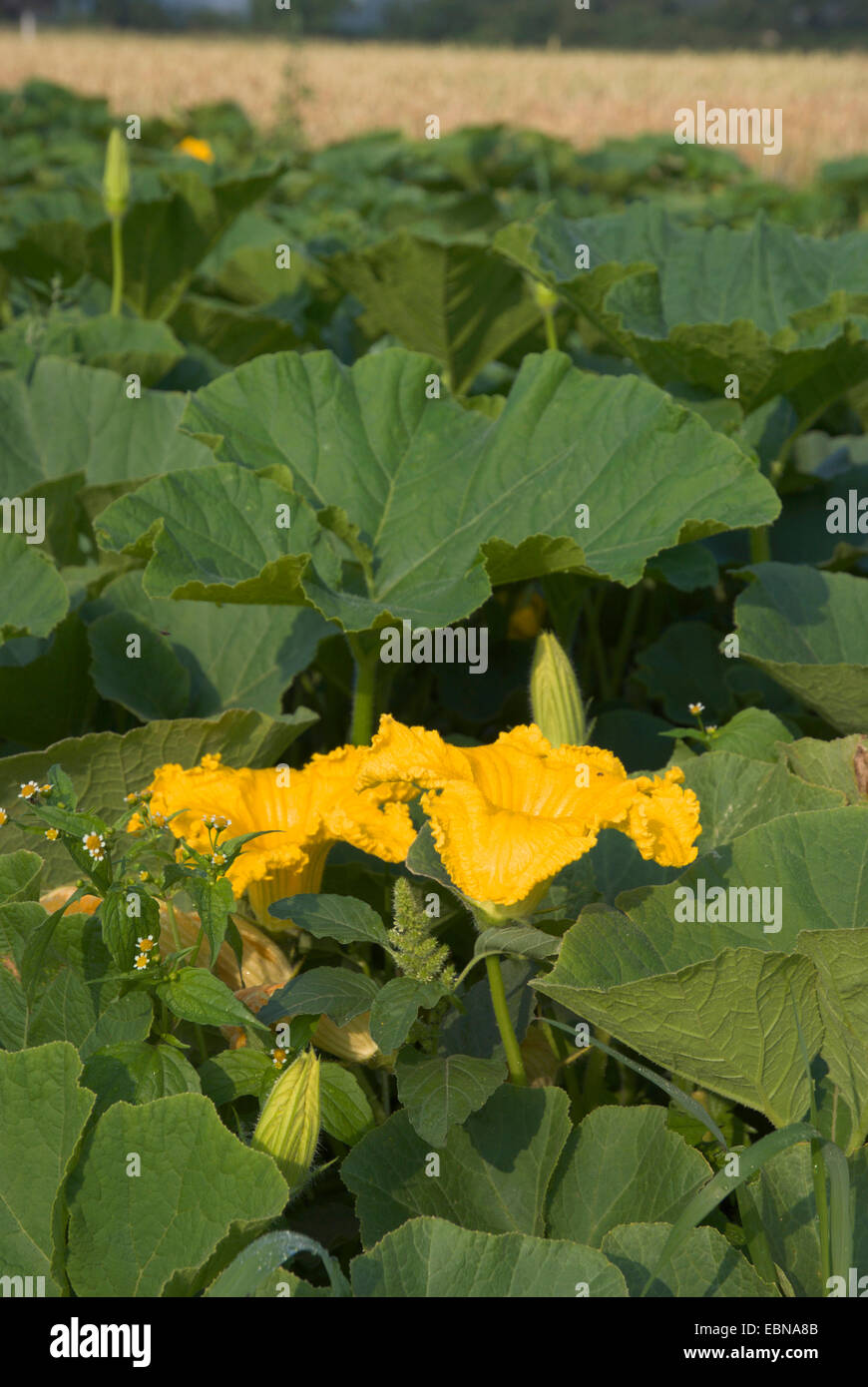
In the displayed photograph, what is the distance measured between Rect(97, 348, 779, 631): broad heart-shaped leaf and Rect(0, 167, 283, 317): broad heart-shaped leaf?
1.31m

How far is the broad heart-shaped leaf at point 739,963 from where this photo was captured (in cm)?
113

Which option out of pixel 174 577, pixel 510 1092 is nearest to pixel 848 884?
pixel 510 1092

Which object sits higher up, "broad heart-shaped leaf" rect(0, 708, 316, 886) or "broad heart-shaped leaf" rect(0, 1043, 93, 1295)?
"broad heart-shaped leaf" rect(0, 708, 316, 886)

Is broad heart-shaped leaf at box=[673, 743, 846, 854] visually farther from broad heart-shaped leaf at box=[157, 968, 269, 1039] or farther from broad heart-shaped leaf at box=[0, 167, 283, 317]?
broad heart-shaped leaf at box=[0, 167, 283, 317]

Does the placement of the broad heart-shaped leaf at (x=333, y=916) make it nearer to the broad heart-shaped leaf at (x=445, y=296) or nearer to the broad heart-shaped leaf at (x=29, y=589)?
the broad heart-shaped leaf at (x=29, y=589)

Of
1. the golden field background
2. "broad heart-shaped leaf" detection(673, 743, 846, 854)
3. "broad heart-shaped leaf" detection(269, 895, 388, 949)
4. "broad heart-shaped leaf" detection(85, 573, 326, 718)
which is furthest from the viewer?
the golden field background

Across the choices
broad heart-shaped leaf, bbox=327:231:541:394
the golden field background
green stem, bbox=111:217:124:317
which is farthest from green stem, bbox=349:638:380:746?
the golden field background

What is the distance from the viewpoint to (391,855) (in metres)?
1.33

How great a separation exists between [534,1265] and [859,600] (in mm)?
1226

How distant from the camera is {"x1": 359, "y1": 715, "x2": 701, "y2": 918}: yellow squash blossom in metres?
1.17

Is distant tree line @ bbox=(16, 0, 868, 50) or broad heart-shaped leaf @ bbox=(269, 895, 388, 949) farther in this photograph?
distant tree line @ bbox=(16, 0, 868, 50)

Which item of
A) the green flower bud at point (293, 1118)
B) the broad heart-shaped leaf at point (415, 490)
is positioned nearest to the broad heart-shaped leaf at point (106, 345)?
the broad heart-shaped leaf at point (415, 490)

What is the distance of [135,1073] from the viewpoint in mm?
1215

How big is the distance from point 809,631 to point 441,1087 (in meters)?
1.02
